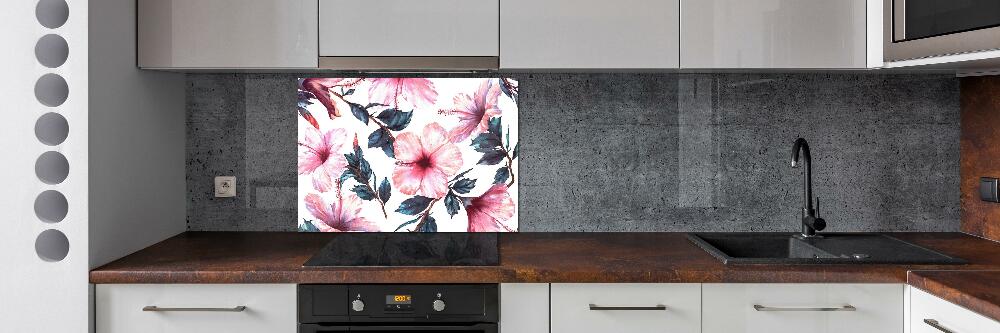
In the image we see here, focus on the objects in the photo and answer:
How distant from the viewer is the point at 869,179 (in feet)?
8.18

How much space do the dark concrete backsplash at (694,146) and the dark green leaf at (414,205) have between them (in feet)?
1.09

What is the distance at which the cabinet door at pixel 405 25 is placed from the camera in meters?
2.12

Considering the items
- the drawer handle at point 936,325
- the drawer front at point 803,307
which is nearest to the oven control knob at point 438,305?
the drawer front at point 803,307

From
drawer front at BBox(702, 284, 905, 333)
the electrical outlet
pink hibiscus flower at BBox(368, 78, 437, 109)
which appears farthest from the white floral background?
drawer front at BBox(702, 284, 905, 333)

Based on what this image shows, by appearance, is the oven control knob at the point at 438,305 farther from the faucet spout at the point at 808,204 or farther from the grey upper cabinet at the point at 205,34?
the faucet spout at the point at 808,204

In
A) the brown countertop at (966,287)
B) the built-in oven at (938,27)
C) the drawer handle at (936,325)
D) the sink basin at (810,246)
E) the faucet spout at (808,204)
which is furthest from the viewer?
the faucet spout at (808,204)

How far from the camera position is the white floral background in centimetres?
248

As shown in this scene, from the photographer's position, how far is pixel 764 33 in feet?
6.98

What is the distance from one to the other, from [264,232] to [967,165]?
237 cm

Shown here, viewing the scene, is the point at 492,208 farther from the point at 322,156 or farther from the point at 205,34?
the point at 205,34

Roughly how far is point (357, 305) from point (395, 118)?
0.82 m

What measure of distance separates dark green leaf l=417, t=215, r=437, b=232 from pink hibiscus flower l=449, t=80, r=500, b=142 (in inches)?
11.4
